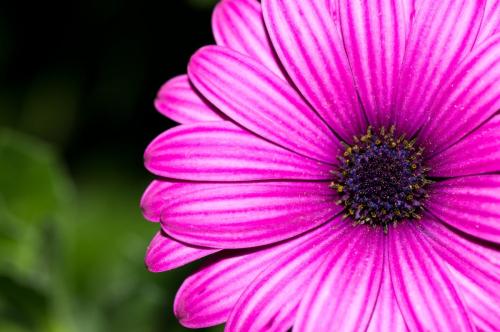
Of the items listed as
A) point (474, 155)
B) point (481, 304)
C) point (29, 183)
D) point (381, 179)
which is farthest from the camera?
point (29, 183)

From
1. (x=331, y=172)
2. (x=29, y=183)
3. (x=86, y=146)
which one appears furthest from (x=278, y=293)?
(x=86, y=146)

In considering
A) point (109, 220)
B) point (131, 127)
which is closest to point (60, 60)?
point (131, 127)

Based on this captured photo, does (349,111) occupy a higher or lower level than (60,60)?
lower

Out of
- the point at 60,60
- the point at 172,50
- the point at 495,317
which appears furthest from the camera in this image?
the point at 60,60

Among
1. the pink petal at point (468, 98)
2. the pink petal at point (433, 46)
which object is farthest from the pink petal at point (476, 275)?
the pink petal at point (433, 46)

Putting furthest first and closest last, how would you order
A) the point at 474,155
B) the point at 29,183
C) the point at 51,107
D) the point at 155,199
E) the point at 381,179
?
the point at 51,107 < the point at 29,183 < the point at 381,179 < the point at 155,199 < the point at 474,155

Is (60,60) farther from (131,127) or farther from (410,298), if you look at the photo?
(410,298)

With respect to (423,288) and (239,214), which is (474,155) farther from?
(239,214)

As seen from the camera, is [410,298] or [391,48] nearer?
[410,298]
